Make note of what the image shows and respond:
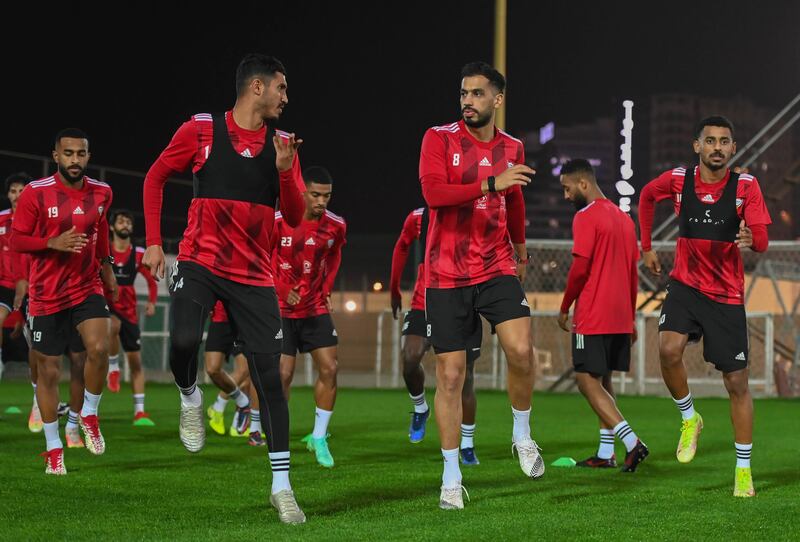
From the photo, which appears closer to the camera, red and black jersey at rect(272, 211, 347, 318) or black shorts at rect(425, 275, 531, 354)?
black shorts at rect(425, 275, 531, 354)

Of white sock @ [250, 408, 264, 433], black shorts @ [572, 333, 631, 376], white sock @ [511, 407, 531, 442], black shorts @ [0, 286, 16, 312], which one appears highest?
black shorts @ [0, 286, 16, 312]

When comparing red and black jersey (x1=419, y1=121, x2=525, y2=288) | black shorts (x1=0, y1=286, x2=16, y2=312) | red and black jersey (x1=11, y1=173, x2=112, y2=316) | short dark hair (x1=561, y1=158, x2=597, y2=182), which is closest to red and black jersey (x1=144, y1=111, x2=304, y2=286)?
red and black jersey (x1=419, y1=121, x2=525, y2=288)

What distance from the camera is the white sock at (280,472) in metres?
5.81

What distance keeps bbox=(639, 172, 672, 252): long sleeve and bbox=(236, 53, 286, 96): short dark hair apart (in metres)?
2.80

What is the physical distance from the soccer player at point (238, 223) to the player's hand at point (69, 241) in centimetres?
184

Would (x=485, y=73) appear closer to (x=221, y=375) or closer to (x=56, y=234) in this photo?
(x=56, y=234)

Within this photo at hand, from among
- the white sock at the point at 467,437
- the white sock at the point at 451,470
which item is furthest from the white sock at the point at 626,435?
the white sock at the point at 451,470

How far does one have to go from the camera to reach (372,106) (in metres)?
53.6

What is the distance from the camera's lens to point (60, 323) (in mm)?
8430

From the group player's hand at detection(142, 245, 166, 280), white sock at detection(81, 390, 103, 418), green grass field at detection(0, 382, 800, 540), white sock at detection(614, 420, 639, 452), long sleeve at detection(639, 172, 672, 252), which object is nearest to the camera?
green grass field at detection(0, 382, 800, 540)

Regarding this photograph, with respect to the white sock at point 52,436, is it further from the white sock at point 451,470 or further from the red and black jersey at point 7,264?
the red and black jersey at point 7,264

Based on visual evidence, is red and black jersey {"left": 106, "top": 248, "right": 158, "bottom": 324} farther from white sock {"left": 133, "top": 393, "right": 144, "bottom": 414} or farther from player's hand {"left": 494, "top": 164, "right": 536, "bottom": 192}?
player's hand {"left": 494, "top": 164, "right": 536, "bottom": 192}

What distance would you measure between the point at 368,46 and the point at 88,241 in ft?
146

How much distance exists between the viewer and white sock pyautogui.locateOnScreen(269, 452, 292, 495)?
581 centimetres
